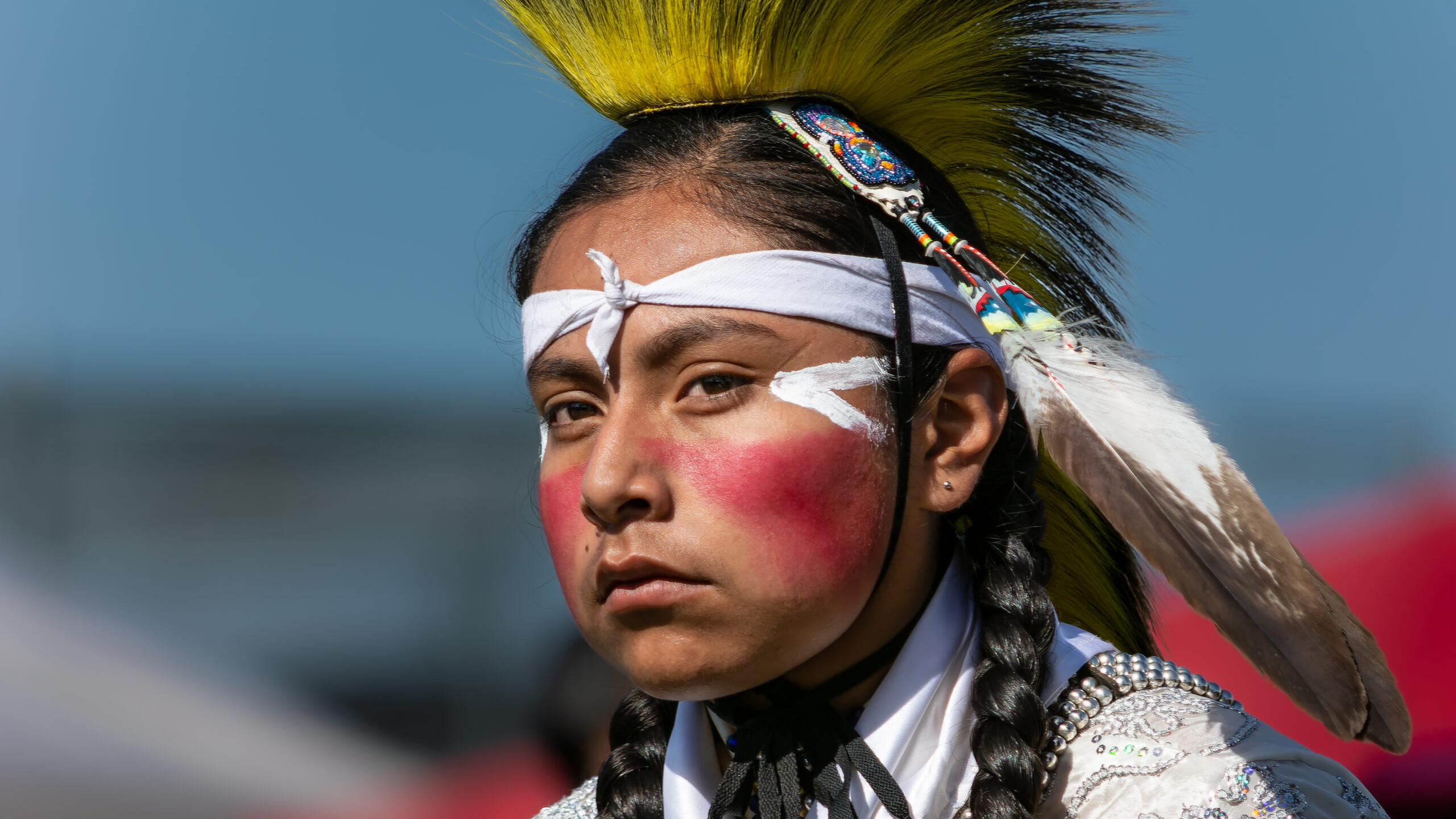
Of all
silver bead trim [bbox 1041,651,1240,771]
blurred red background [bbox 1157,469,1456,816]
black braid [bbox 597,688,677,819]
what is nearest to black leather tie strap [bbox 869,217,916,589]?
silver bead trim [bbox 1041,651,1240,771]

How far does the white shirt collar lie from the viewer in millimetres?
1788

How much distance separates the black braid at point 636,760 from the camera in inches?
82.3

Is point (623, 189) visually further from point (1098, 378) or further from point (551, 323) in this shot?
point (1098, 378)

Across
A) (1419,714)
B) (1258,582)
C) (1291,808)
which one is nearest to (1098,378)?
(1258,582)

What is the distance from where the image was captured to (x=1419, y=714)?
149 inches

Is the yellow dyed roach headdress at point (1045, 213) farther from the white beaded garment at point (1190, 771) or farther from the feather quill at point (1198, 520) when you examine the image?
the white beaded garment at point (1190, 771)

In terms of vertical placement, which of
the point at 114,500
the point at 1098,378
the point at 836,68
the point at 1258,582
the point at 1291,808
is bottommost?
the point at 114,500

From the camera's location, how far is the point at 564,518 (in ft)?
5.95

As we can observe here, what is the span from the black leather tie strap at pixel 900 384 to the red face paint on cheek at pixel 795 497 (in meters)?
0.08

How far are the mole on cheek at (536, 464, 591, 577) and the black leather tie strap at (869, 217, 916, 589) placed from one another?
1.56 ft

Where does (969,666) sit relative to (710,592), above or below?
below

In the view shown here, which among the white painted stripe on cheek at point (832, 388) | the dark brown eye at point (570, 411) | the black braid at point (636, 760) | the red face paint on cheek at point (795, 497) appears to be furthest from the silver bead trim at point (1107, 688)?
the dark brown eye at point (570, 411)

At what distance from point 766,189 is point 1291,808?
3.94ft

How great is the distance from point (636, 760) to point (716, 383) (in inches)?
32.6
